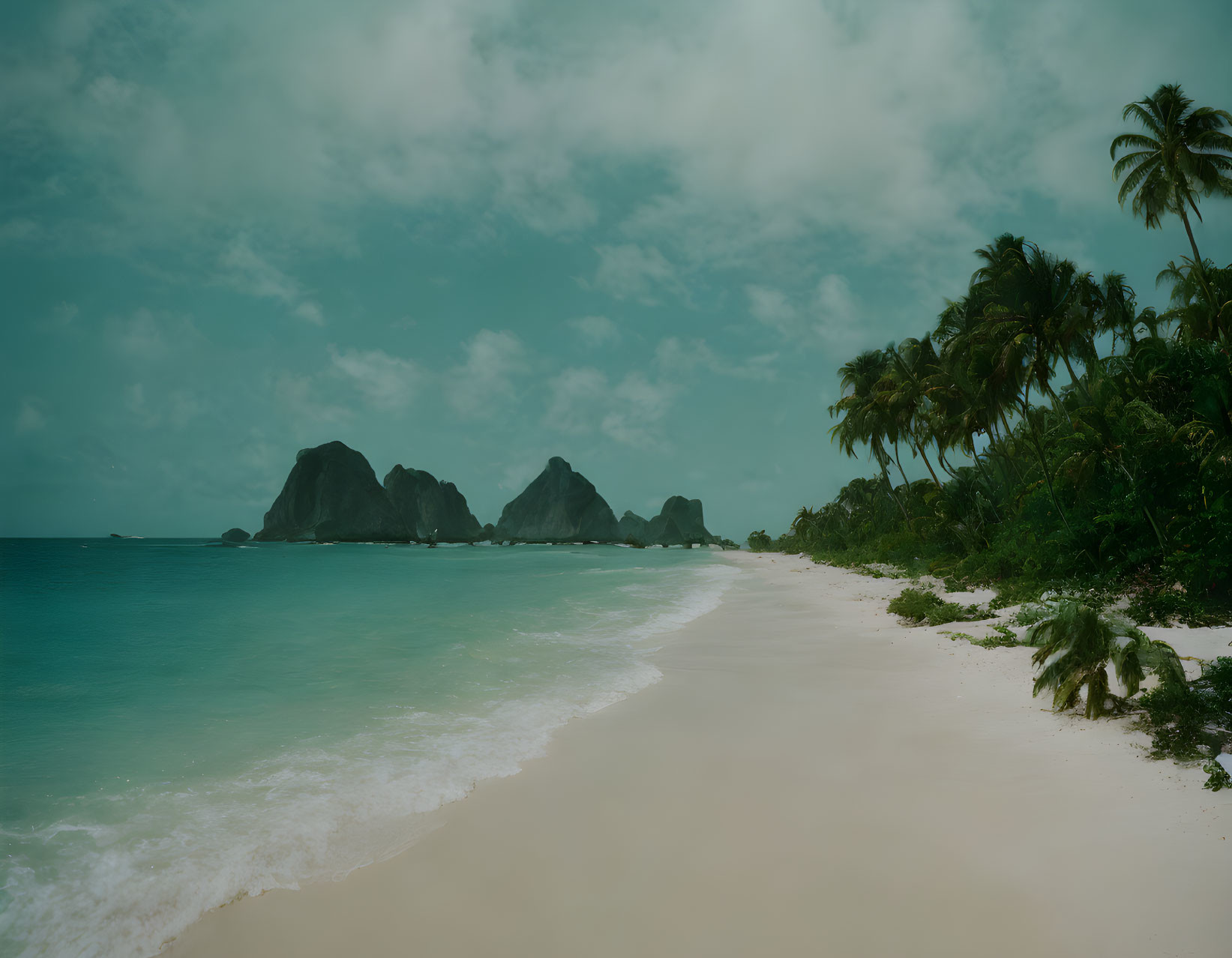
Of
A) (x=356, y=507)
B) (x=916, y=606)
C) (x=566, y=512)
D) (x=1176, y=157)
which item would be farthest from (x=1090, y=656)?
(x=566, y=512)

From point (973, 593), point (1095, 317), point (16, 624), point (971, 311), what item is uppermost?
point (971, 311)

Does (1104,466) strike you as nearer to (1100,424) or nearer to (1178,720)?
(1100,424)

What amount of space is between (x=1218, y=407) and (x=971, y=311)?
1634 centimetres

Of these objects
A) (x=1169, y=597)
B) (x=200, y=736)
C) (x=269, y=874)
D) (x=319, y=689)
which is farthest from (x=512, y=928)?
(x=1169, y=597)

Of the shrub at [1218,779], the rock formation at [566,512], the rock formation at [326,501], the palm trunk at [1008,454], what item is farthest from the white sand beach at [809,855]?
the rock formation at [566,512]

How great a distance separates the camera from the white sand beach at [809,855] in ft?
9.53

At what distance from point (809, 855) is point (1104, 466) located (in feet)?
43.7

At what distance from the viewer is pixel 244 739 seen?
645 cm

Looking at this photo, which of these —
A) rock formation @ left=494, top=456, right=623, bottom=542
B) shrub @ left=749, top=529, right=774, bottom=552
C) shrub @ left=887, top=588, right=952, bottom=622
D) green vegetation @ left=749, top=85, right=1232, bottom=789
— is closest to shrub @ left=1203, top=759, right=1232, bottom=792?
green vegetation @ left=749, top=85, right=1232, bottom=789

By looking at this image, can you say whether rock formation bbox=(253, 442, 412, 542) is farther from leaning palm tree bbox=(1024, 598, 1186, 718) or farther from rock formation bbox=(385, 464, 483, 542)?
leaning palm tree bbox=(1024, 598, 1186, 718)

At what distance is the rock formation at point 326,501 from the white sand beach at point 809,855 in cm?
15252

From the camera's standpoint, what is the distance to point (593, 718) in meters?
6.71

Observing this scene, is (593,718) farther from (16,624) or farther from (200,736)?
(16,624)

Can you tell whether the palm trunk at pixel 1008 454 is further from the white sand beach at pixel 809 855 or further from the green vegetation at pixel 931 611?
the white sand beach at pixel 809 855
